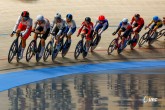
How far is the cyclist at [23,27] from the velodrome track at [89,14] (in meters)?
0.80

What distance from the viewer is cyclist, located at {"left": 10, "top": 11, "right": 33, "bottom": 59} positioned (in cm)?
1702

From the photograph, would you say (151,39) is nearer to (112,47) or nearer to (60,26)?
(112,47)

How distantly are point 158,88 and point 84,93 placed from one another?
202cm

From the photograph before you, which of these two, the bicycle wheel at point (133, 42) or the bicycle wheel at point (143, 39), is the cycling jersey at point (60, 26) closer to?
the bicycle wheel at point (133, 42)

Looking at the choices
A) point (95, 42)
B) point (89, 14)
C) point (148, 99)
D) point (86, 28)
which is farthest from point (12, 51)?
point (89, 14)

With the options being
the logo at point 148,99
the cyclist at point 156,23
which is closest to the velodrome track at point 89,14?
the cyclist at point 156,23

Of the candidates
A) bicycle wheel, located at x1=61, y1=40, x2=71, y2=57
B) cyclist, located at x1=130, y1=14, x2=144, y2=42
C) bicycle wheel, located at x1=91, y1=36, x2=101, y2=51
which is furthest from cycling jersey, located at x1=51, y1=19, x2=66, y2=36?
cyclist, located at x1=130, y1=14, x2=144, y2=42

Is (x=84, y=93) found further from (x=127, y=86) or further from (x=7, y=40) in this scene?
(x=7, y=40)

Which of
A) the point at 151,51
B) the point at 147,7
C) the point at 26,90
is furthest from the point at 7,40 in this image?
the point at 147,7

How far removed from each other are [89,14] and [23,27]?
10.5m

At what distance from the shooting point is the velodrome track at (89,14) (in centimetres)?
1847

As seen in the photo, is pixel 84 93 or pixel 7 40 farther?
pixel 7 40

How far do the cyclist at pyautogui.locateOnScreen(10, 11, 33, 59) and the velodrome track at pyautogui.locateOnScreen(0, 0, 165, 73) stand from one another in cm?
80

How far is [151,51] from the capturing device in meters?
20.3
